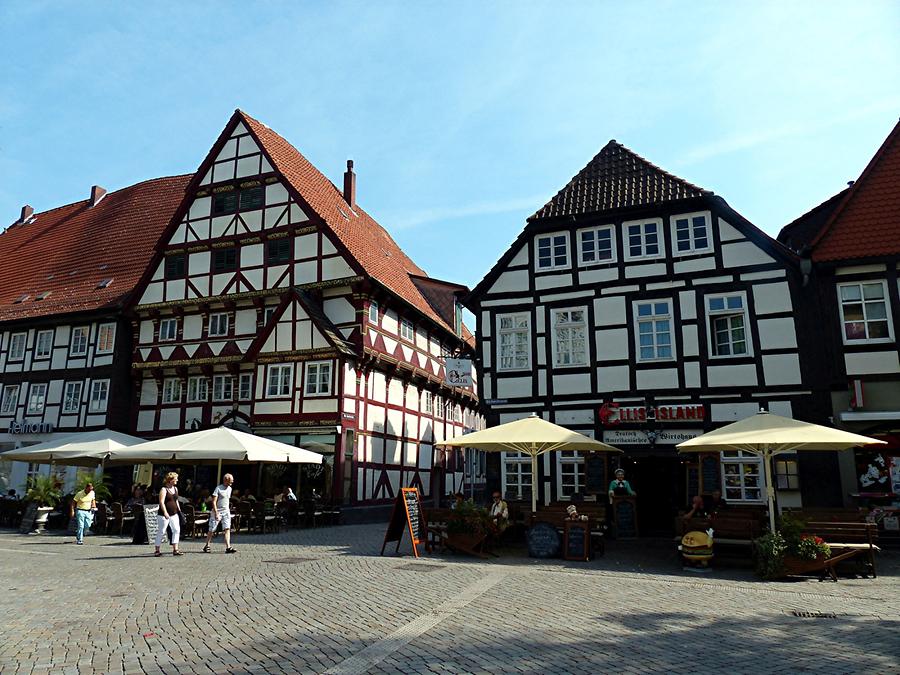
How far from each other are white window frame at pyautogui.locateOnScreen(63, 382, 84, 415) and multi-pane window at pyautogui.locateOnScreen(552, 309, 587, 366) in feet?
67.0

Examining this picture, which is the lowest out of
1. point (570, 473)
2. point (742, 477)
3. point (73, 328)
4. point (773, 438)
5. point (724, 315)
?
point (742, 477)

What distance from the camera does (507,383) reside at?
67.7ft

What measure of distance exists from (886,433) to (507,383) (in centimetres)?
964

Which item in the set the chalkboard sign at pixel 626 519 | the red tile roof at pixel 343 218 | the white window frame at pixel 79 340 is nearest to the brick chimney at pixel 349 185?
the red tile roof at pixel 343 218

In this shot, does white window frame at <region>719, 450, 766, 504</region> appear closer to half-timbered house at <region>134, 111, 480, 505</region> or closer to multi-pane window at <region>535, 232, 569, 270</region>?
multi-pane window at <region>535, 232, 569, 270</region>

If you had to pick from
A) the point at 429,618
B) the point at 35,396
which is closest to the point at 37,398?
the point at 35,396

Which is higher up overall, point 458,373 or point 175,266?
point 175,266

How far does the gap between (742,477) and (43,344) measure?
93.7 feet

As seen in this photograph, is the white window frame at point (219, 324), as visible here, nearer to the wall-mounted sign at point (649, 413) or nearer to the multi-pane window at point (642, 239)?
the wall-mounted sign at point (649, 413)

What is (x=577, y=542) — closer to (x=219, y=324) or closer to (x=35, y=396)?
(x=219, y=324)

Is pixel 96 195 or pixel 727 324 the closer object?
pixel 727 324

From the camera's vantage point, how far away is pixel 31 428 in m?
29.4

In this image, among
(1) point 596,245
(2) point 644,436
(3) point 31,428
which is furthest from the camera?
(3) point 31,428

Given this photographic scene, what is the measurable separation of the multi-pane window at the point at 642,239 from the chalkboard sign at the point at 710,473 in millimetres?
5886
